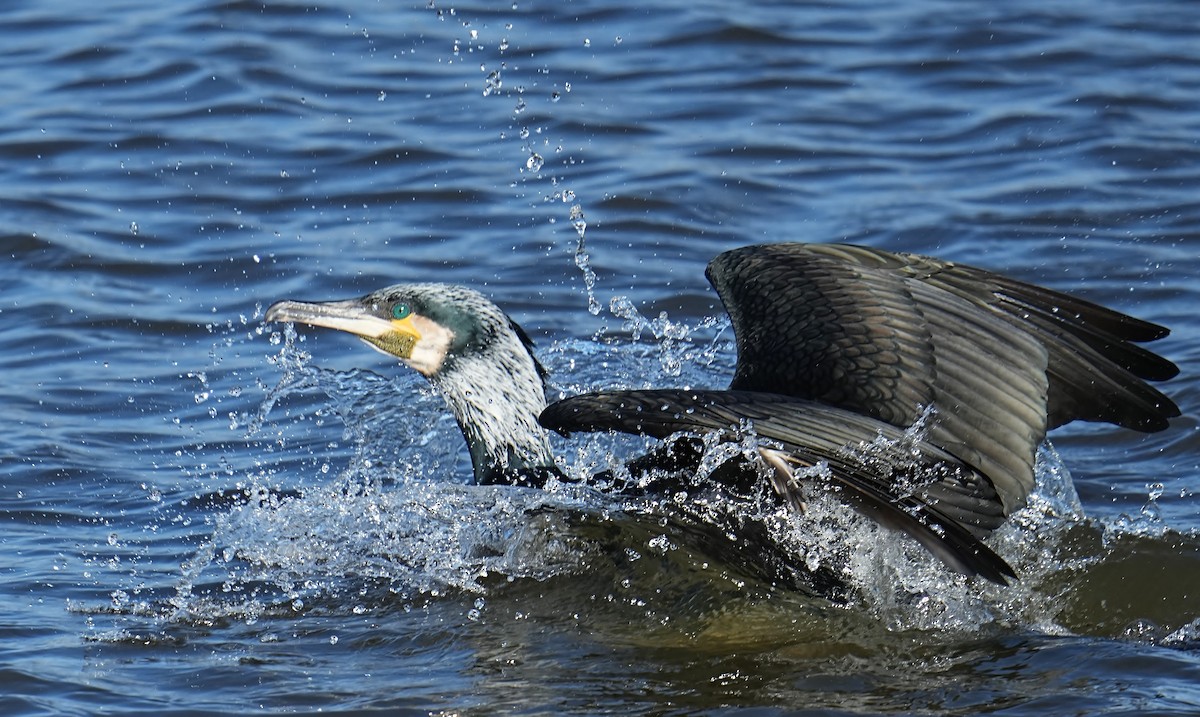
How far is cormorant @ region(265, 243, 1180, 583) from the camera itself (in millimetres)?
5508

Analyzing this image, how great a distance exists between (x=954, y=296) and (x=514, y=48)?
6.22m

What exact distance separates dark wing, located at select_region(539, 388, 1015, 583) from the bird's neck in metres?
1.10

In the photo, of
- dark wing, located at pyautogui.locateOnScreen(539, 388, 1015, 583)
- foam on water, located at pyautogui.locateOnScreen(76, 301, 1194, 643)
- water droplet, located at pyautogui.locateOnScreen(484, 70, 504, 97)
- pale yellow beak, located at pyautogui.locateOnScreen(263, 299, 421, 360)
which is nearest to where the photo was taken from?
dark wing, located at pyautogui.locateOnScreen(539, 388, 1015, 583)

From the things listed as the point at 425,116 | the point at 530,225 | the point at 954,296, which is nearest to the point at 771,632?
the point at 954,296

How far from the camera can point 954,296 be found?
596 centimetres

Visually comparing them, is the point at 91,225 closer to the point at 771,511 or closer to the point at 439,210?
the point at 439,210

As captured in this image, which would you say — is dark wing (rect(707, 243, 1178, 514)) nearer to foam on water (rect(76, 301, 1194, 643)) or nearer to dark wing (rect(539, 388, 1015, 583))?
foam on water (rect(76, 301, 1194, 643))

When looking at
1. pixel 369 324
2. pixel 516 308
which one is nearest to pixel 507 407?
pixel 369 324

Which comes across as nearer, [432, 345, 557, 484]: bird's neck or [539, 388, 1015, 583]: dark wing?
[539, 388, 1015, 583]: dark wing

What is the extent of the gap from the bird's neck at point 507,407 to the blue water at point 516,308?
0.22 metres

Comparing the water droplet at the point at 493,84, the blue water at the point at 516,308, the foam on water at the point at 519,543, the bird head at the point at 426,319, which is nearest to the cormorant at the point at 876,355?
the bird head at the point at 426,319

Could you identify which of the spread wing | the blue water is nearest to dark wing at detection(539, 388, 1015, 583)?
the spread wing

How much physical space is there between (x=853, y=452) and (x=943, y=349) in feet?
3.70

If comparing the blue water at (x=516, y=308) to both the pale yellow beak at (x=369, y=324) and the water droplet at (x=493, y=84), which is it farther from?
the pale yellow beak at (x=369, y=324)
